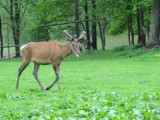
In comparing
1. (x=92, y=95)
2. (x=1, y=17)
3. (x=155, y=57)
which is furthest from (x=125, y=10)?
(x=92, y=95)

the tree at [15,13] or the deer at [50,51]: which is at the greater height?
the tree at [15,13]

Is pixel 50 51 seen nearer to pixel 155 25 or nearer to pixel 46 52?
pixel 46 52

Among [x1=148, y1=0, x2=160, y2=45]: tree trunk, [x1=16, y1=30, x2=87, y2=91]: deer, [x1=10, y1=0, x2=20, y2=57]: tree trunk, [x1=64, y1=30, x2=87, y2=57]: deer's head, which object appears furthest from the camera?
[x1=10, y1=0, x2=20, y2=57]: tree trunk

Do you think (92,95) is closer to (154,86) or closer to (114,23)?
(154,86)

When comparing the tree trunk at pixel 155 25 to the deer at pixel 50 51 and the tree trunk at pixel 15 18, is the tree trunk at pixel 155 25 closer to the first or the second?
the tree trunk at pixel 15 18

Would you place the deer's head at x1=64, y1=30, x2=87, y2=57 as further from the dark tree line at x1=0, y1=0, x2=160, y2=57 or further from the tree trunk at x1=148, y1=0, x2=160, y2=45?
the tree trunk at x1=148, y1=0, x2=160, y2=45

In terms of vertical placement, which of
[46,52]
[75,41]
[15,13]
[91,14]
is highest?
[15,13]

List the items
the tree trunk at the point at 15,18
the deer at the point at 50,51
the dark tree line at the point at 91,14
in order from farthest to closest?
the tree trunk at the point at 15,18
the dark tree line at the point at 91,14
the deer at the point at 50,51

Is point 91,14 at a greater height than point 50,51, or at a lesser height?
greater

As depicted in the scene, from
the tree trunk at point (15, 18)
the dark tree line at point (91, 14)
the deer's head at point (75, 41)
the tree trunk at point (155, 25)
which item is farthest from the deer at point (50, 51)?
the tree trunk at point (15, 18)

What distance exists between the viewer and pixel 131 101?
11.4m

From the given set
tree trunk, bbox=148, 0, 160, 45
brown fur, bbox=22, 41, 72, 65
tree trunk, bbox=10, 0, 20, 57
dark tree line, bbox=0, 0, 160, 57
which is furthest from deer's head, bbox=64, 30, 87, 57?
tree trunk, bbox=10, 0, 20, 57

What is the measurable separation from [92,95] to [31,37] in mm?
49096

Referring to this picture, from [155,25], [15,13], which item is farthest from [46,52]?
[15,13]
